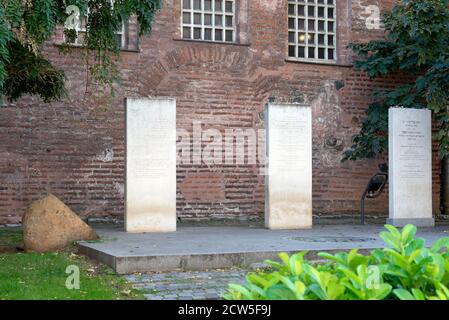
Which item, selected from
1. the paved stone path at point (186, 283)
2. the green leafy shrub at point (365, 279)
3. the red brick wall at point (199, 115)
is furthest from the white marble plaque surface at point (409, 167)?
the green leafy shrub at point (365, 279)

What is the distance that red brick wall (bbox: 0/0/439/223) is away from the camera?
13.6m

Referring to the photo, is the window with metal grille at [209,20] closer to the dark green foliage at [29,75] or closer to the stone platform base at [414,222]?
the dark green foliage at [29,75]

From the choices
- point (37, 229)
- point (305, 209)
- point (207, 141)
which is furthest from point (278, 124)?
point (37, 229)

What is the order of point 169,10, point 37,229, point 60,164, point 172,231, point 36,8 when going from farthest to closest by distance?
point 169,10 → point 60,164 → point 172,231 → point 37,229 → point 36,8

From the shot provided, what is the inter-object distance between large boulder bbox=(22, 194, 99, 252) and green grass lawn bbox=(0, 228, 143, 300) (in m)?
0.24

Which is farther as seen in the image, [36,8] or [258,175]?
[258,175]

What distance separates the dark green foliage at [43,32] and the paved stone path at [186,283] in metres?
3.01

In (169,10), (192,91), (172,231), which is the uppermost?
(169,10)

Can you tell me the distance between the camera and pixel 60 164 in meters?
13.8

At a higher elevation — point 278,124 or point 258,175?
point 278,124

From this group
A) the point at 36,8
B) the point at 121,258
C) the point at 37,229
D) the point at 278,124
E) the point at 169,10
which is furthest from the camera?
the point at 169,10

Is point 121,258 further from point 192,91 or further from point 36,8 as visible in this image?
point 192,91

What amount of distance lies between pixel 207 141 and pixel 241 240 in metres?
5.99

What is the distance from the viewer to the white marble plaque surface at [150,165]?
10609 millimetres
